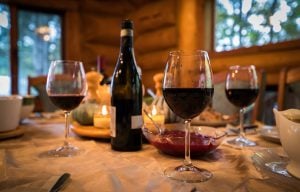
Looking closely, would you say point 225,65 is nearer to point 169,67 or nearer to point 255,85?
point 255,85

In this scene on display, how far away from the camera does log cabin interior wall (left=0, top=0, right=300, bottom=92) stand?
296 cm

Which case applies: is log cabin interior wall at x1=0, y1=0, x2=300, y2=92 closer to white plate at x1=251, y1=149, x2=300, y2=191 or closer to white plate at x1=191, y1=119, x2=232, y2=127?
white plate at x1=191, y1=119, x2=232, y2=127

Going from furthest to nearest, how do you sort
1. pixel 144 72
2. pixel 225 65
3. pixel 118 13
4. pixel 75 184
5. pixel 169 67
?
pixel 118 13, pixel 144 72, pixel 225 65, pixel 169 67, pixel 75 184

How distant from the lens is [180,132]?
2.63 feet

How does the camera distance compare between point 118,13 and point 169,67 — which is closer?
point 169,67

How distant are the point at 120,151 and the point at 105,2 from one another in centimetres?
425

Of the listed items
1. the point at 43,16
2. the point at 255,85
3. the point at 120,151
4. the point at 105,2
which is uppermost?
the point at 105,2

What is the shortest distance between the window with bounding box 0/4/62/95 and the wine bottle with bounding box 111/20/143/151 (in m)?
3.54

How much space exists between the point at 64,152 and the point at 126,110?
0.64 ft

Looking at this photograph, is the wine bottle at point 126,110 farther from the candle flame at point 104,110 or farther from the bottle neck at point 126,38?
the candle flame at point 104,110

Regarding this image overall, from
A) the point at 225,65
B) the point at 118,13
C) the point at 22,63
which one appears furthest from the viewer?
the point at 118,13

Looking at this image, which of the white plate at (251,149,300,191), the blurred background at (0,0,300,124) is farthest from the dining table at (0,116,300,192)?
the blurred background at (0,0,300,124)

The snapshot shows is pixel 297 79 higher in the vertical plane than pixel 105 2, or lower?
lower

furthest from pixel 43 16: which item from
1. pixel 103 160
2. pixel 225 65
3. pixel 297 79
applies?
pixel 103 160
